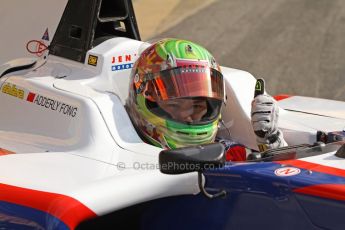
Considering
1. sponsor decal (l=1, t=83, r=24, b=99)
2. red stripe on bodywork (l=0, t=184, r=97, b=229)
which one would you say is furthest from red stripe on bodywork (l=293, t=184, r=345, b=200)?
sponsor decal (l=1, t=83, r=24, b=99)

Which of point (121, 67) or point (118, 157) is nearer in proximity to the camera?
point (118, 157)

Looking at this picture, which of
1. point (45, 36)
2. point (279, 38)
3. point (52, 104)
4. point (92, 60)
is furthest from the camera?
point (279, 38)

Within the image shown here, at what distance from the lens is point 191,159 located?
2320mm

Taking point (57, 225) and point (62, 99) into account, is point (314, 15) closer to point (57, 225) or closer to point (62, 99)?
point (62, 99)

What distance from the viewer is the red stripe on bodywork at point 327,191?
232cm

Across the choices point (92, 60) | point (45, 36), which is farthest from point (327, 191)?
point (45, 36)

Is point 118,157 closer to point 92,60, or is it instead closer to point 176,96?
point 176,96

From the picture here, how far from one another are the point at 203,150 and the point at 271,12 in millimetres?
8411

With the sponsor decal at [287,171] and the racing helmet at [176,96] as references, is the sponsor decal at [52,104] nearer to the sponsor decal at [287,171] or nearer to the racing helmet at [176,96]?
the racing helmet at [176,96]

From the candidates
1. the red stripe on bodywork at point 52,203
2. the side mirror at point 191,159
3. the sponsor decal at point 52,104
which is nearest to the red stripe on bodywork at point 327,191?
the side mirror at point 191,159

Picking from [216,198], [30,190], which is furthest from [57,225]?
[216,198]

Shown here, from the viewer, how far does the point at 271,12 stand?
1047 cm

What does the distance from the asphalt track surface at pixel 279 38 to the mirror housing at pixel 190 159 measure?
5392 millimetres

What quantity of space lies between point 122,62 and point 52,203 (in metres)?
1.24
